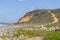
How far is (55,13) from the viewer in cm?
6912

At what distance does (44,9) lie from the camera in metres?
73.8

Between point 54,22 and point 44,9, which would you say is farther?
point 44,9

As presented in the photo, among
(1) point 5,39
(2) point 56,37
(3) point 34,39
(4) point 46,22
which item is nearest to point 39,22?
(4) point 46,22

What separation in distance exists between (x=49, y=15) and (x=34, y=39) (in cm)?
3648

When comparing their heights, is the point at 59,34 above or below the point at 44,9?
below

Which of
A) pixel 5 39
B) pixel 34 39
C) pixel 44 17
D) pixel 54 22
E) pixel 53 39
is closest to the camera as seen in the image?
pixel 53 39

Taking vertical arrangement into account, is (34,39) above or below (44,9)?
below

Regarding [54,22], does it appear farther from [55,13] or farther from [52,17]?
[55,13]

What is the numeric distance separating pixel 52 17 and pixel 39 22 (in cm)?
413

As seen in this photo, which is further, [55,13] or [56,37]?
[55,13]

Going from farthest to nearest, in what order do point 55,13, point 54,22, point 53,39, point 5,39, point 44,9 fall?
point 44,9 → point 55,13 → point 54,22 → point 5,39 → point 53,39

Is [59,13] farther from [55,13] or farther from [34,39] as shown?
[34,39]

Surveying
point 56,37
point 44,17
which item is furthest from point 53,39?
point 44,17

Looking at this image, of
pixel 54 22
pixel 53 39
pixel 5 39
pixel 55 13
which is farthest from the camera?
pixel 55 13
